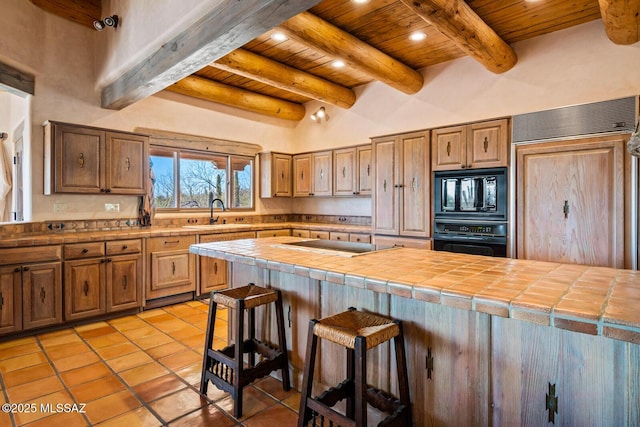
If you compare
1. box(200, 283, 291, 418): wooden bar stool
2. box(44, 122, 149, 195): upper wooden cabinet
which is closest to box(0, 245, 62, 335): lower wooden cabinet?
box(44, 122, 149, 195): upper wooden cabinet

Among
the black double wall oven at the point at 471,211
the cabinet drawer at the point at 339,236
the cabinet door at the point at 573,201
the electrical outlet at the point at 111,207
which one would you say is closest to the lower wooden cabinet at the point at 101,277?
the electrical outlet at the point at 111,207

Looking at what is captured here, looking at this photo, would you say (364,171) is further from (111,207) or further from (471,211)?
(111,207)

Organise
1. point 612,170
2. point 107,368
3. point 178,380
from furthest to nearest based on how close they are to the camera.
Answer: point 612,170, point 107,368, point 178,380

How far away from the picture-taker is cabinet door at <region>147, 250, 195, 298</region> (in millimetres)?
3965

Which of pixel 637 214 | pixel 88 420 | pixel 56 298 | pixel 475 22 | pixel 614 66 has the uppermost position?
pixel 475 22

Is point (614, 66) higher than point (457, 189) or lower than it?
higher

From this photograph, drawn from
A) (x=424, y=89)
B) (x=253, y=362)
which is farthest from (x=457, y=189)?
(x=253, y=362)

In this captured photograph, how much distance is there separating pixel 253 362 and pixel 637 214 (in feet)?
10.5

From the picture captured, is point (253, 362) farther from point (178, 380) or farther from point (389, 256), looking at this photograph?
point (389, 256)

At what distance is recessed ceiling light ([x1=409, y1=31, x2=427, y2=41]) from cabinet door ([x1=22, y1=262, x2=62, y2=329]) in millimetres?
4256

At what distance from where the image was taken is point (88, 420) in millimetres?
1971

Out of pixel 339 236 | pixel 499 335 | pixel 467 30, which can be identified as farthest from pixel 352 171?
pixel 499 335

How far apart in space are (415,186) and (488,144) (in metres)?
0.90

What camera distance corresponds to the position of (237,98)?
200 inches
